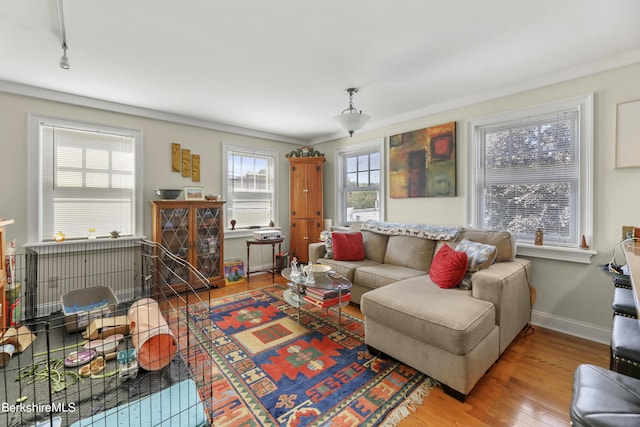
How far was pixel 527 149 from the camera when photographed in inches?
114

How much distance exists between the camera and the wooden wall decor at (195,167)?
13.4 feet

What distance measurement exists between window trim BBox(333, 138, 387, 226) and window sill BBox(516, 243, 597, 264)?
5.95 ft

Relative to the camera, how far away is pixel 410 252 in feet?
10.8

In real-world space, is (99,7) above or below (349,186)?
above

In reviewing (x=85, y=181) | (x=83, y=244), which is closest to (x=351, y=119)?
(x=85, y=181)

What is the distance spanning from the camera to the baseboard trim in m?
2.41

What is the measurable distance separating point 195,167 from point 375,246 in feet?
9.53

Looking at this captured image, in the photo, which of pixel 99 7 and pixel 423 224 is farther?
pixel 423 224

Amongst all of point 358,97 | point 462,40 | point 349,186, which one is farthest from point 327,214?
point 462,40

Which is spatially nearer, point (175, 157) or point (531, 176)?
point (531, 176)

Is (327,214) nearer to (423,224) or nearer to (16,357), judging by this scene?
(423,224)

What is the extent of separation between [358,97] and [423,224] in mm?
1813

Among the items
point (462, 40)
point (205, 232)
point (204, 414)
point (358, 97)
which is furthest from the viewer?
point (205, 232)

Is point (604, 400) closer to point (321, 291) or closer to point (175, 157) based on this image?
point (321, 291)
